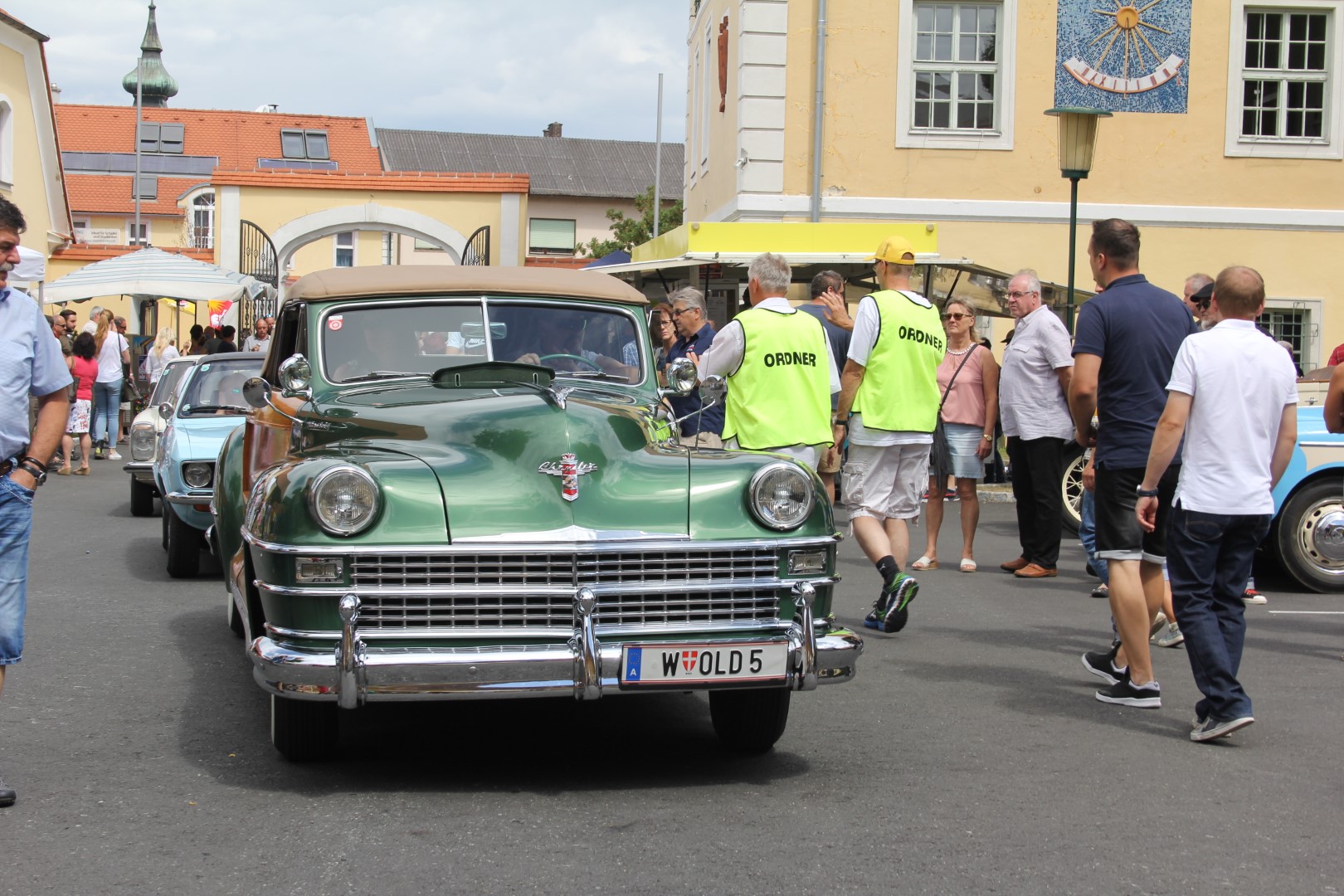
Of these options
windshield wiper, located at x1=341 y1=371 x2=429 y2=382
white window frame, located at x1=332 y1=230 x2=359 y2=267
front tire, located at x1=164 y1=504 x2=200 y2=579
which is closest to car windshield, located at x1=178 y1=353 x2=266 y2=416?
front tire, located at x1=164 y1=504 x2=200 y2=579

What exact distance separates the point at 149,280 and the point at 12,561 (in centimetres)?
1882

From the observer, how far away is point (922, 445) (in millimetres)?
8078

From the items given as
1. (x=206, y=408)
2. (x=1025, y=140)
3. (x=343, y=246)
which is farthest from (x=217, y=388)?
(x=343, y=246)

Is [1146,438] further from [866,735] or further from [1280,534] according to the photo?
[1280,534]

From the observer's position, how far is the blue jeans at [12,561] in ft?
15.7

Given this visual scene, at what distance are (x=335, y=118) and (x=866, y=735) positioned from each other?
240 ft

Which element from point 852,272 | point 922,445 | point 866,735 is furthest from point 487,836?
point 852,272

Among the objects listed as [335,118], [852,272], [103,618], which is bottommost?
[103,618]

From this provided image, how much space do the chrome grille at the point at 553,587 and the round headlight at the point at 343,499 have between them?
A: 120 mm

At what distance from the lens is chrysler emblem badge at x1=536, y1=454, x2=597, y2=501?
4957mm

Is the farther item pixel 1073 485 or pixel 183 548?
pixel 1073 485

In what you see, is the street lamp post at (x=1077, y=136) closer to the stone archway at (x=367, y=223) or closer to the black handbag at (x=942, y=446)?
the black handbag at (x=942, y=446)

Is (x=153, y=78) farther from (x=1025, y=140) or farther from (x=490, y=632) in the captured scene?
(x=490, y=632)

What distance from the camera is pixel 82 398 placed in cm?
1825
